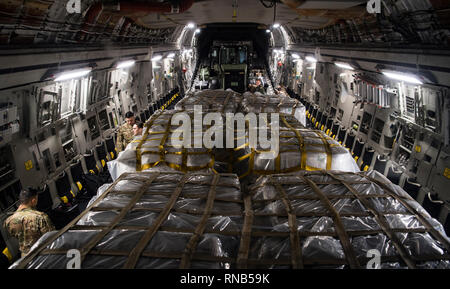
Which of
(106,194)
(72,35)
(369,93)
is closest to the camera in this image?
(106,194)

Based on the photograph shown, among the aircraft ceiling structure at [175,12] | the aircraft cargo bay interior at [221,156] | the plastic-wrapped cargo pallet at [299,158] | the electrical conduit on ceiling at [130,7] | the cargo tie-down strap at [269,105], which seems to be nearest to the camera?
the aircraft cargo bay interior at [221,156]

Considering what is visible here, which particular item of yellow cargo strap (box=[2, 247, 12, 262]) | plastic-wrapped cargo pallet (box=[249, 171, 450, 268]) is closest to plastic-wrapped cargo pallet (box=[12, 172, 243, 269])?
plastic-wrapped cargo pallet (box=[249, 171, 450, 268])

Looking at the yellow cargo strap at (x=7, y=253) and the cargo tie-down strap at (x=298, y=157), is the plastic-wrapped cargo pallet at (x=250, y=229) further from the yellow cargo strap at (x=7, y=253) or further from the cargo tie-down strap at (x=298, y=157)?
the yellow cargo strap at (x=7, y=253)

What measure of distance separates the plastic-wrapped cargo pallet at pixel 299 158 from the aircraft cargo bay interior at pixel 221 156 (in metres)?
0.03

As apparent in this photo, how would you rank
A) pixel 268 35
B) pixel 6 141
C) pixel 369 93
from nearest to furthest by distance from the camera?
pixel 6 141, pixel 369 93, pixel 268 35

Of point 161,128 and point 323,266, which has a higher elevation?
point 161,128

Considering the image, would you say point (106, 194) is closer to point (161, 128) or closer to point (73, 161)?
point (161, 128)

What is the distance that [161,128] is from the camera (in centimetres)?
604

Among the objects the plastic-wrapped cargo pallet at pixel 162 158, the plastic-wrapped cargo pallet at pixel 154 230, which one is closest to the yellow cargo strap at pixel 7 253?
→ the plastic-wrapped cargo pallet at pixel 162 158

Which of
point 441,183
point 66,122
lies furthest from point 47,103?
point 441,183

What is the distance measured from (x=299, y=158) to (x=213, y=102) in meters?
4.36

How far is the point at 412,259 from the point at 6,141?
636cm

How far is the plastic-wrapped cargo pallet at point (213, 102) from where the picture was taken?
26.5 ft

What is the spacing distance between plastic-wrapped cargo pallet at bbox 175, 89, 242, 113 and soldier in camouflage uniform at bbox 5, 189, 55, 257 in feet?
15.1
